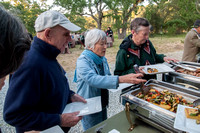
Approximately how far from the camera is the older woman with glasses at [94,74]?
1.18 meters

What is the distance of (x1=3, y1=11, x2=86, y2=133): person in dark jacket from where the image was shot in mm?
778

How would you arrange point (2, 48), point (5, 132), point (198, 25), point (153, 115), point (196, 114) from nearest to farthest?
point (2, 48), point (196, 114), point (153, 115), point (5, 132), point (198, 25)

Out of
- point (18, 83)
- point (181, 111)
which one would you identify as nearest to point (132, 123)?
A: point (181, 111)

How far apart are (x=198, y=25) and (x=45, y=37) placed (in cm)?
323

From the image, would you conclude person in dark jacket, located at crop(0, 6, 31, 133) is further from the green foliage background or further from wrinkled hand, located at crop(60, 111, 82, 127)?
the green foliage background

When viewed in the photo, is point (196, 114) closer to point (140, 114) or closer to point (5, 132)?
point (140, 114)

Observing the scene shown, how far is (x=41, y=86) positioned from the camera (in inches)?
34.4

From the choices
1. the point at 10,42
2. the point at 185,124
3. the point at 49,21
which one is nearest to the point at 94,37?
the point at 49,21

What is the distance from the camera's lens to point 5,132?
2355mm

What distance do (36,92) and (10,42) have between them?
1.29ft

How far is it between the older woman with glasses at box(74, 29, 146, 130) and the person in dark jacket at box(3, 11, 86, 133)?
0.32 meters

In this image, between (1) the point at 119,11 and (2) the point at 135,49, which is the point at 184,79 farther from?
(1) the point at 119,11

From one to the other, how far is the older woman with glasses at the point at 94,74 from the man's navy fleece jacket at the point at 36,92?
32 centimetres

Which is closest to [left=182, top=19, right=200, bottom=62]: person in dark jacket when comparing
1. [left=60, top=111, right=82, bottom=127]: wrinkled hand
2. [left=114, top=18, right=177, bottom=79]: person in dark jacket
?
[left=114, top=18, right=177, bottom=79]: person in dark jacket
